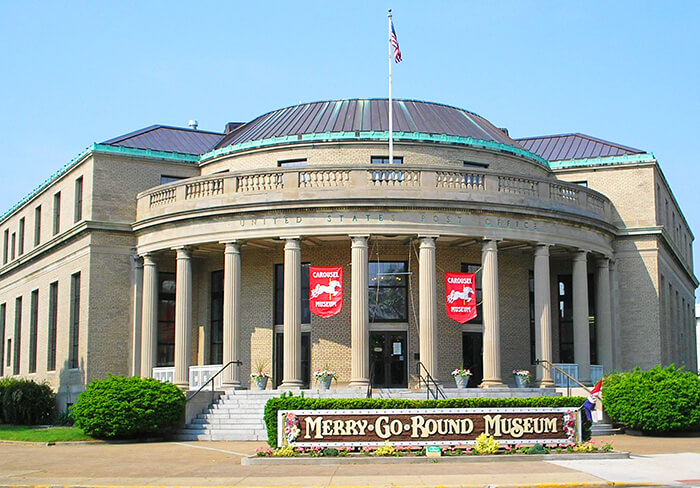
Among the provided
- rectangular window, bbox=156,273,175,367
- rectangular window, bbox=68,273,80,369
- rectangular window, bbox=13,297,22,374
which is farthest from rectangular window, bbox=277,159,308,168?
rectangular window, bbox=13,297,22,374

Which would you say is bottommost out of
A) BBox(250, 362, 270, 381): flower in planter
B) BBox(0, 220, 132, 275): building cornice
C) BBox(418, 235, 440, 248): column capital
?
BBox(250, 362, 270, 381): flower in planter

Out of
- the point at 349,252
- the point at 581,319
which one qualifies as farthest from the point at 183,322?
the point at 581,319

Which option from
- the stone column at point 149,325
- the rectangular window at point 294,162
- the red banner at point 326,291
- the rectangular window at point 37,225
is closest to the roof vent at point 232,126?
the rectangular window at point 37,225

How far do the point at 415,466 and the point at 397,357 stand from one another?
55.1ft

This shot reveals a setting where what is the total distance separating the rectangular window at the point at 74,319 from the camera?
40812mm

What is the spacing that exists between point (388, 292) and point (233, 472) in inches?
720

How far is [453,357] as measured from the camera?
36.9 m

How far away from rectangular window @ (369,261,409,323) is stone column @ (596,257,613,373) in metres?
8.61

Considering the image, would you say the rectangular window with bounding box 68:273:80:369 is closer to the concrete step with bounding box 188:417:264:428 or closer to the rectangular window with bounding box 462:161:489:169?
the concrete step with bounding box 188:417:264:428

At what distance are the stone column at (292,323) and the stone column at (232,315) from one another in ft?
6.25

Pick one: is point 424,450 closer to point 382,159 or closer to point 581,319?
point 581,319

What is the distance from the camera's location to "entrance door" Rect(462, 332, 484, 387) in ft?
124

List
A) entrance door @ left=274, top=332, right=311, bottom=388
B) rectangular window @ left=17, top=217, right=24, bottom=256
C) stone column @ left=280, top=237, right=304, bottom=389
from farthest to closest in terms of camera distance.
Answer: rectangular window @ left=17, top=217, right=24, bottom=256 < entrance door @ left=274, top=332, right=311, bottom=388 < stone column @ left=280, top=237, right=304, bottom=389

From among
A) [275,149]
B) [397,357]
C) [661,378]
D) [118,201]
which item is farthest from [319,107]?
[661,378]
